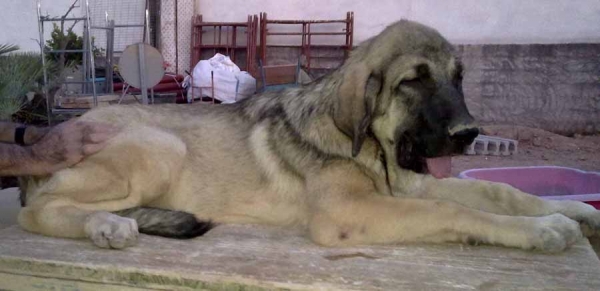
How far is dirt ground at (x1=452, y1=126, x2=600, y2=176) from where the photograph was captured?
29.8 ft

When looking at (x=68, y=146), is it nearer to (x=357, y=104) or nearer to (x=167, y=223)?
(x=167, y=223)

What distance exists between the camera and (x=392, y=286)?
206 centimetres

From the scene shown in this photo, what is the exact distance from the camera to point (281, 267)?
89.4 inches

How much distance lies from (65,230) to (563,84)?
11.9 m

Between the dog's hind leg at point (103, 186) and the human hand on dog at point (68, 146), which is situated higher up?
the human hand on dog at point (68, 146)

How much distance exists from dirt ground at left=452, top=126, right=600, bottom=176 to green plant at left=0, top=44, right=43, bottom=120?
21.2ft

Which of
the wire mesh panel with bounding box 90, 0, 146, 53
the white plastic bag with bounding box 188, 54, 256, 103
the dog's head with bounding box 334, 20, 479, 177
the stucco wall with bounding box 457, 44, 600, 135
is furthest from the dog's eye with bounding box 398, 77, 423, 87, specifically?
the wire mesh panel with bounding box 90, 0, 146, 53

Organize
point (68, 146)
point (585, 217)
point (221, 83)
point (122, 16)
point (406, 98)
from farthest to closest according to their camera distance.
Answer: point (122, 16), point (221, 83), point (68, 146), point (585, 217), point (406, 98)

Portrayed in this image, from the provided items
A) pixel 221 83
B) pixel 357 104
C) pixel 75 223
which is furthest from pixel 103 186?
pixel 221 83

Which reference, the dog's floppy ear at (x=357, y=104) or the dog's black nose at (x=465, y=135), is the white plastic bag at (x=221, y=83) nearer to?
the dog's floppy ear at (x=357, y=104)

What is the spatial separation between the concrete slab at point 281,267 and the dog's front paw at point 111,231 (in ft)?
0.15

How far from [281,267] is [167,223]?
79cm

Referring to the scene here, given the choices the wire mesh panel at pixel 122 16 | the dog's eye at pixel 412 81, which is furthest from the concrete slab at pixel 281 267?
the wire mesh panel at pixel 122 16

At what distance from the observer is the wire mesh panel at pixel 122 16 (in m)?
14.8
